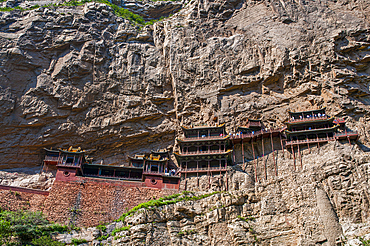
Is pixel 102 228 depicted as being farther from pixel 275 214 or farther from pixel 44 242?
pixel 275 214

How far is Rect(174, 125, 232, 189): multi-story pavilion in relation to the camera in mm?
41312

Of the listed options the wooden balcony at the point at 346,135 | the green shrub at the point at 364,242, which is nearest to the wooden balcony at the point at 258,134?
the wooden balcony at the point at 346,135

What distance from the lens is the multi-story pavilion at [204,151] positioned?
41312 millimetres

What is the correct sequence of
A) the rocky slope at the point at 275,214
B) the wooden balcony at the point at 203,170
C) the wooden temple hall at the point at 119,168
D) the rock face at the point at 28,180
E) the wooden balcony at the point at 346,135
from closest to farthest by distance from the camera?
1. the rocky slope at the point at 275,214
2. the wooden balcony at the point at 346,135
3. the wooden temple hall at the point at 119,168
4. the wooden balcony at the point at 203,170
5. the rock face at the point at 28,180

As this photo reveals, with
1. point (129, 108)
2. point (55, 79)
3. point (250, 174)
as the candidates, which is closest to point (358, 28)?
point (250, 174)

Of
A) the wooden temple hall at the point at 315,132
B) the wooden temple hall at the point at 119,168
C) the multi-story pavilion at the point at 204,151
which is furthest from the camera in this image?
the multi-story pavilion at the point at 204,151

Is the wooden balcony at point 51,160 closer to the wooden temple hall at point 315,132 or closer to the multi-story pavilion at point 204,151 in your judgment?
the multi-story pavilion at point 204,151

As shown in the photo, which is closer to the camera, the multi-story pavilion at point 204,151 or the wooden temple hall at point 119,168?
the wooden temple hall at point 119,168

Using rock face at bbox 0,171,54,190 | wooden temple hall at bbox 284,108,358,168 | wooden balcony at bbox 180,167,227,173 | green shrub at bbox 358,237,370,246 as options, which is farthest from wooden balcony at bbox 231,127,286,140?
rock face at bbox 0,171,54,190

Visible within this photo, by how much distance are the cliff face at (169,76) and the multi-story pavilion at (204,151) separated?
311 centimetres

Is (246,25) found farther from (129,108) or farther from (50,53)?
(50,53)

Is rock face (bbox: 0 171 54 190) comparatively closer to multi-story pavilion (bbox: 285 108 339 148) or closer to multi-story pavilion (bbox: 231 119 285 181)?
multi-story pavilion (bbox: 231 119 285 181)

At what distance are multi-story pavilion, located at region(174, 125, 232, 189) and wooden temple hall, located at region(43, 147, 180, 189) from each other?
6.92 ft

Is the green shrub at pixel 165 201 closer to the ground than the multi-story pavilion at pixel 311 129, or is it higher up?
closer to the ground
